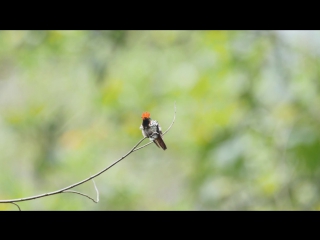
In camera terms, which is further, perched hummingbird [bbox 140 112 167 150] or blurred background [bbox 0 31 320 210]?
blurred background [bbox 0 31 320 210]

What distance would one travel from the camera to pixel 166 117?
3.57m

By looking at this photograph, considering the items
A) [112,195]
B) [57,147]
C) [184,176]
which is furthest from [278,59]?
[57,147]

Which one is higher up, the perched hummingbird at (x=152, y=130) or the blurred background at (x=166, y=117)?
the blurred background at (x=166, y=117)

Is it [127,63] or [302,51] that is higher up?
[127,63]

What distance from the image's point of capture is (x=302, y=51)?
9.34 ft

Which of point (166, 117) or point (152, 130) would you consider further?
point (166, 117)

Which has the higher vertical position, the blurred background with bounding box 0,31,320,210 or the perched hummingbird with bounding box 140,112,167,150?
the blurred background with bounding box 0,31,320,210

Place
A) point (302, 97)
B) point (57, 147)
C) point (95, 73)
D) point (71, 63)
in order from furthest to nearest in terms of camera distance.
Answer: point (71, 63) → point (95, 73) → point (57, 147) → point (302, 97)

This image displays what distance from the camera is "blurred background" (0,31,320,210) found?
2.71 m

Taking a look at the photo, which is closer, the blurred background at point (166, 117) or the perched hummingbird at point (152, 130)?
the perched hummingbird at point (152, 130)

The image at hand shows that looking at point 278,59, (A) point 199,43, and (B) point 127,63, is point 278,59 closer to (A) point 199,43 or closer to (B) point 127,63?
(A) point 199,43

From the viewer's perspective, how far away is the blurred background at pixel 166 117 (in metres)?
2.71

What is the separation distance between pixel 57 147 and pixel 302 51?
72.1 inches

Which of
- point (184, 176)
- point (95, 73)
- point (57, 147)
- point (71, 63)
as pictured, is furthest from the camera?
point (71, 63)
